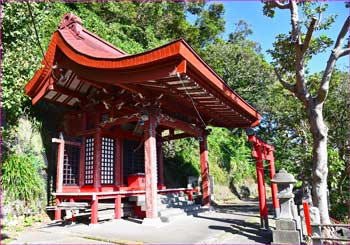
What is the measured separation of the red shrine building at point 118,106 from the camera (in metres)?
6.16

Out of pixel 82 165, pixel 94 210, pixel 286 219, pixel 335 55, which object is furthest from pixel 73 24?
pixel 286 219

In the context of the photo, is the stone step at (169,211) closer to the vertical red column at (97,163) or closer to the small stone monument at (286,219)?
the vertical red column at (97,163)

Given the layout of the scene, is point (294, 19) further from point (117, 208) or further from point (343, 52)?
point (117, 208)

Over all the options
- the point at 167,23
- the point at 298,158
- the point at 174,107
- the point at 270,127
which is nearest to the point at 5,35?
the point at 174,107

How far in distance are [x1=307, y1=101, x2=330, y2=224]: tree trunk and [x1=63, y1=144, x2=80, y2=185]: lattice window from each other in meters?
7.26

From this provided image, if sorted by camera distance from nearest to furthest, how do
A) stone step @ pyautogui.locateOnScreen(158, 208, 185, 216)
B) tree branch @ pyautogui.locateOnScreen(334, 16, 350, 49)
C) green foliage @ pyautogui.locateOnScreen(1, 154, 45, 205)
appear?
tree branch @ pyautogui.locateOnScreen(334, 16, 350, 49), green foliage @ pyautogui.locateOnScreen(1, 154, 45, 205), stone step @ pyautogui.locateOnScreen(158, 208, 185, 216)

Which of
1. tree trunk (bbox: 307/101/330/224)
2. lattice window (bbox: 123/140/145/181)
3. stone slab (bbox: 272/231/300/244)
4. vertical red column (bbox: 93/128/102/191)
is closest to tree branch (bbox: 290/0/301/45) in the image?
tree trunk (bbox: 307/101/330/224)

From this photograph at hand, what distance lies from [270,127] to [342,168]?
12748 millimetres

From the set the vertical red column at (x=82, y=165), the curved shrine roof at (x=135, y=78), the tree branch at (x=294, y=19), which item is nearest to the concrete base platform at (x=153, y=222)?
the curved shrine roof at (x=135, y=78)

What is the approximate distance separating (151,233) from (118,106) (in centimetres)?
395

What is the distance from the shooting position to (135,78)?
621 centimetres

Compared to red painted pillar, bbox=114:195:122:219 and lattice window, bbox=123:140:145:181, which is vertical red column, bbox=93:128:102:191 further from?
lattice window, bbox=123:140:145:181

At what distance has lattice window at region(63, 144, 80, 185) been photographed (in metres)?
9.17

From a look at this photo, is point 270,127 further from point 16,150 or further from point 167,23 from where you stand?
point 16,150
